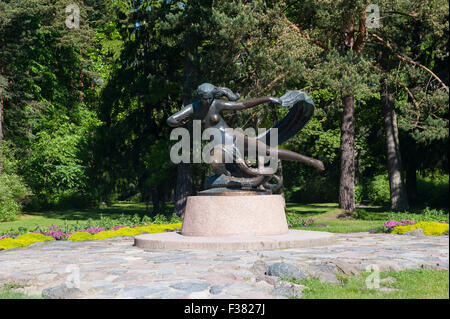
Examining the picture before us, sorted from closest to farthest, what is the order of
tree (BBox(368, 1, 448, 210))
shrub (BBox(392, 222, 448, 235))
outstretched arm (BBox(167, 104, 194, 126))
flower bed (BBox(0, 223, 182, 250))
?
flower bed (BBox(0, 223, 182, 250)), outstretched arm (BBox(167, 104, 194, 126)), shrub (BBox(392, 222, 448, 235)), tree (BBox(368, 1, 448, 210))

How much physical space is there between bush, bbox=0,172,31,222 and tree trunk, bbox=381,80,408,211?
18.0 m

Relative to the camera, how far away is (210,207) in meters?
10.2

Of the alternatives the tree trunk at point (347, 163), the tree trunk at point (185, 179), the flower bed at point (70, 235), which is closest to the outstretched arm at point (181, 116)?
the flower bed at point (70, 235)

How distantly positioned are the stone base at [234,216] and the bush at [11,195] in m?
16.2

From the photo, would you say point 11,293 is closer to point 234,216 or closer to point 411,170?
point 234,216

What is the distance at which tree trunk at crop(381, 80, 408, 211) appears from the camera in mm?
22141

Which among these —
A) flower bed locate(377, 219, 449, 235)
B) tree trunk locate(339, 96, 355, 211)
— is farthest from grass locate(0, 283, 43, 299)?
tree trunk locate(339, 96, 355, 211)

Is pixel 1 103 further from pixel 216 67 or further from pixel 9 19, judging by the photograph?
pixel 216 67

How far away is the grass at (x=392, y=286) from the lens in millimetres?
5000

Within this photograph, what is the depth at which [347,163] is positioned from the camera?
21141 millimetres

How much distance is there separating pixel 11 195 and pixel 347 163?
16103 mm
